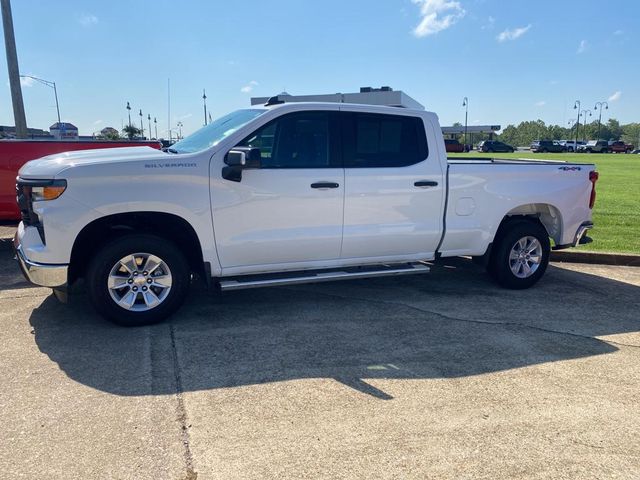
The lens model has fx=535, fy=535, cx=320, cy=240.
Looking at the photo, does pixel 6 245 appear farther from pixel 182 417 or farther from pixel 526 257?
pixel 526 257

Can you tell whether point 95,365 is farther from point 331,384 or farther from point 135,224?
point 331,384

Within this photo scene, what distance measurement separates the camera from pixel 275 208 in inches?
199

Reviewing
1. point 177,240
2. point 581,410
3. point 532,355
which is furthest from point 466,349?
point 177,240

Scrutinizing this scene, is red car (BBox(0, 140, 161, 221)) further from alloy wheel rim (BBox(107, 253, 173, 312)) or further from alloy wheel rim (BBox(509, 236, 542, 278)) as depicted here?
alloy wheel rim (BBox(509, 236, 542, 278))

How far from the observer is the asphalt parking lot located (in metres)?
2.96

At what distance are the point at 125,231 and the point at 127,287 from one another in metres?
0.51

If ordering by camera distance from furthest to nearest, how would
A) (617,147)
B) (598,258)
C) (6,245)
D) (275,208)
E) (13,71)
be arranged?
(617,147)
(13,71)
(6,245)
(598,258)
(275,208)

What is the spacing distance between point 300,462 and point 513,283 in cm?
420

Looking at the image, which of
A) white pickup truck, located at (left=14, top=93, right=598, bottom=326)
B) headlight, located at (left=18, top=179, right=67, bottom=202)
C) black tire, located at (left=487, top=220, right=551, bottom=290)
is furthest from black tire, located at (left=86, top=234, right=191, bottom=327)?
black tire, located at (left=487, top=220, right=551, bottom=290)

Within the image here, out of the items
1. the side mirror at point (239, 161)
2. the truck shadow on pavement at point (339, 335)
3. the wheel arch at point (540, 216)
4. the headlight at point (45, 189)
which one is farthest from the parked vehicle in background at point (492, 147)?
the headlight at point (45, 189)

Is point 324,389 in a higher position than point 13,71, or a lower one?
lower

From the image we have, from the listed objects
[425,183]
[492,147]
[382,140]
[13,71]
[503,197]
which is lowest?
[492,147]

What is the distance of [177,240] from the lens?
5.06 m

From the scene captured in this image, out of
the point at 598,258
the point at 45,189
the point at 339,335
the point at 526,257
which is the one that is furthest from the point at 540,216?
the point at 45,189
